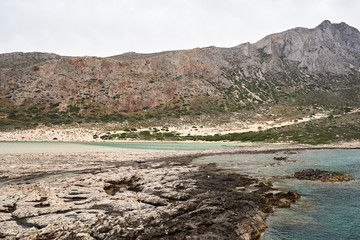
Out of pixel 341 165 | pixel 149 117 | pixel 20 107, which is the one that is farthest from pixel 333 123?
pixel 20 107

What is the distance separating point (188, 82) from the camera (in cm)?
11238

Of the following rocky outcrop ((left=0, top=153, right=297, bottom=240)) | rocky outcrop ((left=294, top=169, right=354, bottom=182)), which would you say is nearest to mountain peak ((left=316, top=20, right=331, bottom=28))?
rocky outcrop ((left=294, top=169, right=354, bottom=182))

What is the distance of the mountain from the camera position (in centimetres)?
9431

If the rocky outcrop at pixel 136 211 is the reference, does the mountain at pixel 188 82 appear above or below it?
above

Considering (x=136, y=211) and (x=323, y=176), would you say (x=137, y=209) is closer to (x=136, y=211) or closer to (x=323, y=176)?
(x=136, y=211)

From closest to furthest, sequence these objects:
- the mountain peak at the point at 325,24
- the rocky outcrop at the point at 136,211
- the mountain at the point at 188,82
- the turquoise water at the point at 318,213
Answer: the rocky outcrop at the point at 136,211 → the turquoise water at the point at 318,213 → the mountain at the point at 188,82 → the mountain peak at the point at 325,24

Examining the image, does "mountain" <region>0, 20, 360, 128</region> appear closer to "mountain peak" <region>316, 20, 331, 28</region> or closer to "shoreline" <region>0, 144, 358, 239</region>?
"mountain peak" <region>316, 20, 331, 28</region>

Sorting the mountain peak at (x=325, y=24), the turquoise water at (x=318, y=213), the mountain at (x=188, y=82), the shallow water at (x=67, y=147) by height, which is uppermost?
the mountain peak at (x=325, y=24)

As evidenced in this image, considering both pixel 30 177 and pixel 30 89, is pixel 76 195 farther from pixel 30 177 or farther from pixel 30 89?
pixel 30 89

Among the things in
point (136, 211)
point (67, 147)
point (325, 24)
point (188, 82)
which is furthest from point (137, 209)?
point (325, 24)

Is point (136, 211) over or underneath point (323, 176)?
underneath

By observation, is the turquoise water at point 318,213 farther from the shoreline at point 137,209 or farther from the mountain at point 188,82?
the mountain at point 188,82

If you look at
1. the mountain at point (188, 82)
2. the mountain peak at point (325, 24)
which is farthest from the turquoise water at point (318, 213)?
the mountain peak at point (325, 24)

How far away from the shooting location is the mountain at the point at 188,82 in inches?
3713
